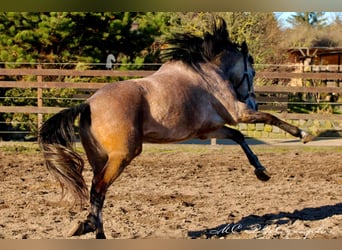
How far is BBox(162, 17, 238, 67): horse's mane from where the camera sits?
5.01 metres

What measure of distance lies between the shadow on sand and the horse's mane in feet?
5.18

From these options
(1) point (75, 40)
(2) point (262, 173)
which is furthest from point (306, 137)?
(1) point (75, 40)

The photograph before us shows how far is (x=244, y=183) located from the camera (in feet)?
22.8

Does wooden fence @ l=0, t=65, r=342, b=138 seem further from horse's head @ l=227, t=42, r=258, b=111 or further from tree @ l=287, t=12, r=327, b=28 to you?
tree @ l=287, t=12, r=327, b=28

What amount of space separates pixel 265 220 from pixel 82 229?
189cm

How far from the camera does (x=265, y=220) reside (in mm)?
5043

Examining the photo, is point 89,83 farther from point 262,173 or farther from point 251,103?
point 262,173

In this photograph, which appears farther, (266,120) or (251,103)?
(251,103)

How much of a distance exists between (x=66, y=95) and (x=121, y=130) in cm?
824

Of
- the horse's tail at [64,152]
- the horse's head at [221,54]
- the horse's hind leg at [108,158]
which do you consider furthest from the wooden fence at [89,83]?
the horse's hind leg at [108,158]

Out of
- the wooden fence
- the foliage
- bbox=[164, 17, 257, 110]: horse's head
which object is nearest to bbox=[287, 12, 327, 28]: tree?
the foliage

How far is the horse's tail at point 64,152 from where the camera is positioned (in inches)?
169

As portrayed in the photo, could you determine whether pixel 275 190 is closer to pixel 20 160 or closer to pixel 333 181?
pixel 333 181

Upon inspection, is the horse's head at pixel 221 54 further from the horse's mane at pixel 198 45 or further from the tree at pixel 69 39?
the tree at pixel 69 39
